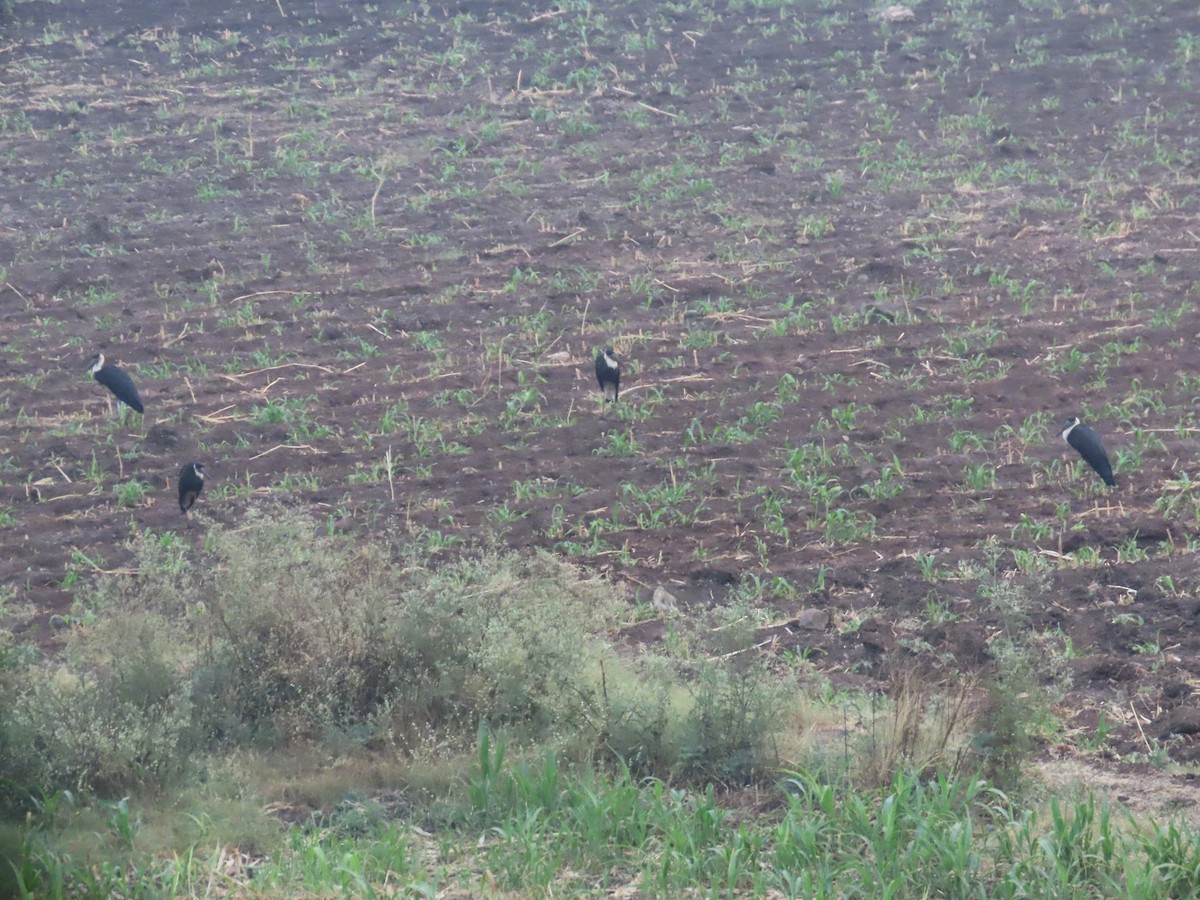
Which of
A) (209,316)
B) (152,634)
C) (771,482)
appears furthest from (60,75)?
(152,634)

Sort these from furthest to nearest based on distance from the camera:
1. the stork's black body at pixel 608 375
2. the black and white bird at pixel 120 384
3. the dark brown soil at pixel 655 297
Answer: the black and white bird at pixel 120 384 < the stork's black body at pixel 608 375 < the dark brown soil at pixel 655 297

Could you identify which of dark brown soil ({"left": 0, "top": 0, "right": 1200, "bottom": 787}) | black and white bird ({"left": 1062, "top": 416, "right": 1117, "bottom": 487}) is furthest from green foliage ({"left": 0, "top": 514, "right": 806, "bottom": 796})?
black and white bird ({"left": 1062, "top": 416, "right": 1117, "bottom": 487})

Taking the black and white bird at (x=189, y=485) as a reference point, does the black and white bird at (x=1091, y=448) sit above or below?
above

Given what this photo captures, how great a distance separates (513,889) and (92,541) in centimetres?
510

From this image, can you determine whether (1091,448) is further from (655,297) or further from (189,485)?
(189,485)

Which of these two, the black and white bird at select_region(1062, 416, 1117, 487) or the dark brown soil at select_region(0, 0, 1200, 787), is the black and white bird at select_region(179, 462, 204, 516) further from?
the black and white bird at select_region(1062, 416, 1117, 487)

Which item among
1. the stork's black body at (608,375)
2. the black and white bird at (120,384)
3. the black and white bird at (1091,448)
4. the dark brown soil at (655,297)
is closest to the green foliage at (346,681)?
the dark brown soil at (655,297)

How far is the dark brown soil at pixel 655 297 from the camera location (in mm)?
8008

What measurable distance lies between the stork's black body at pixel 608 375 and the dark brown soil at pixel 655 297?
18 cm

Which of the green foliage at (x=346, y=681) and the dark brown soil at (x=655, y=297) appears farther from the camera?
the dark brown soil at (x=655, y=297)

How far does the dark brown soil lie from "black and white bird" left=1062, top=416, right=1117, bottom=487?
0.20 m

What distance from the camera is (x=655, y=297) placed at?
12148 millimetres

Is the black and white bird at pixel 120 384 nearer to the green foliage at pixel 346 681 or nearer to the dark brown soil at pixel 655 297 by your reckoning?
the dark brown soil at pixel 655 297

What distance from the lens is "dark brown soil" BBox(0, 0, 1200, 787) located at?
315 inches
